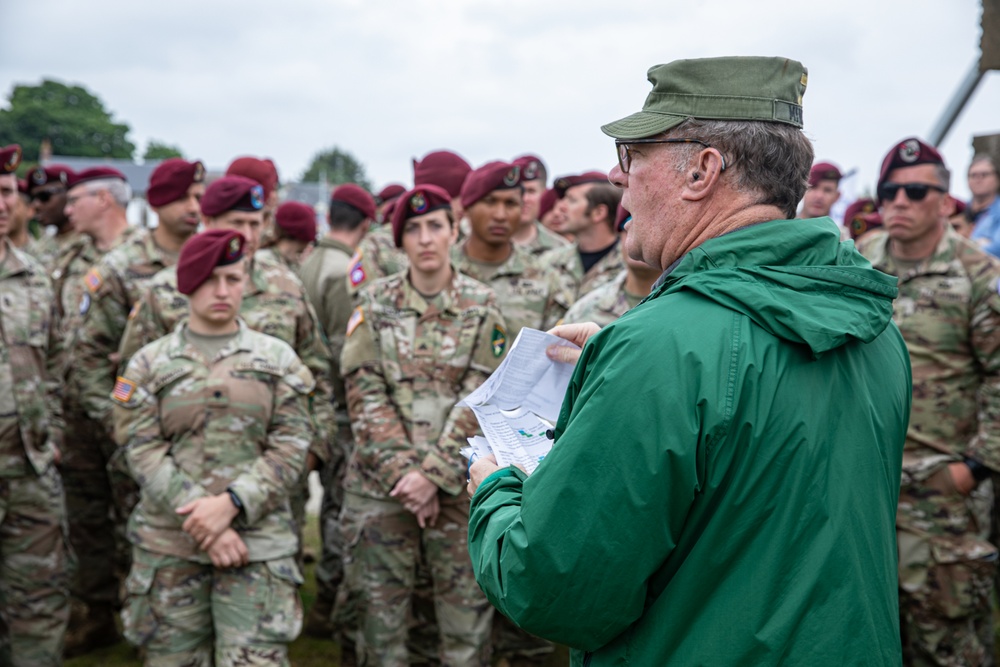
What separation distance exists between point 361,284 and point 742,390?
4.93m

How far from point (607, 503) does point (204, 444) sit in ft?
10.0

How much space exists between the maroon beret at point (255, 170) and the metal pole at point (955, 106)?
682 centimetres

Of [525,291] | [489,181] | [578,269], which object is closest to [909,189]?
[525,291]

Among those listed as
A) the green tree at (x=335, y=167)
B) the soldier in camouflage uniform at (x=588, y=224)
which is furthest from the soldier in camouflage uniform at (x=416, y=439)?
the green tree at (x=335, y=167)

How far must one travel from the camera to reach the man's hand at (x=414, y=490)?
4.46 metres

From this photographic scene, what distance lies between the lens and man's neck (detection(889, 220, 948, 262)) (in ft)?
16.4

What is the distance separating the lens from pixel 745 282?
174cm

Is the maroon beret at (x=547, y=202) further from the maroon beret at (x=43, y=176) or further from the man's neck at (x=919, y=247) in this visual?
the man's neck at (x=919, y=247)

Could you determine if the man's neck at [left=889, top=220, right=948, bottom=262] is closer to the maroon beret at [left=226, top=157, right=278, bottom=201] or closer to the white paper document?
the white paper document

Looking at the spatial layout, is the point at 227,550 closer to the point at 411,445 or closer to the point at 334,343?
the point at 411,445

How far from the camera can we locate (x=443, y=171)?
22.9 ft

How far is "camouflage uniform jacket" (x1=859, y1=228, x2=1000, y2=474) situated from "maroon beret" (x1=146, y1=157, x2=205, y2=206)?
170 inches

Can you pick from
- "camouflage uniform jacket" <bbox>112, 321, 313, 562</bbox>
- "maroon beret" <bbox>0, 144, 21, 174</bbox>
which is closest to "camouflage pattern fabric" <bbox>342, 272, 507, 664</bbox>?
"camouflage uniform jacket" <bbox>112, 321, 313, 562</bbox>

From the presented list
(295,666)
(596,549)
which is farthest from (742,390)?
(295,666)
